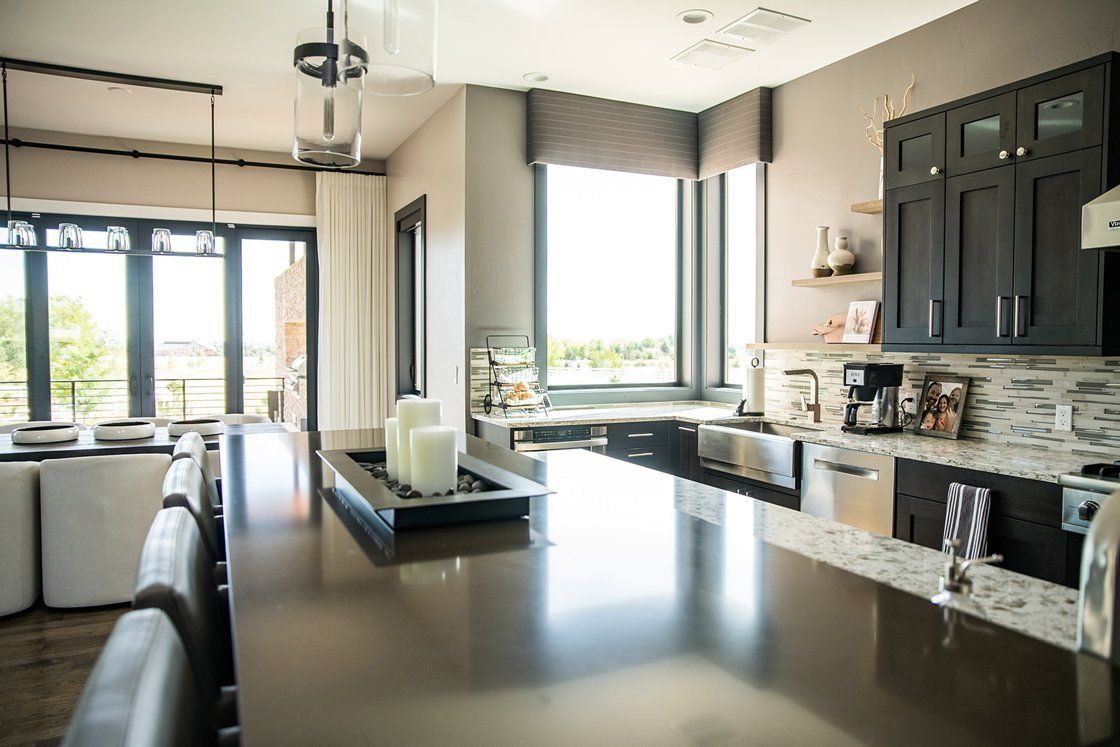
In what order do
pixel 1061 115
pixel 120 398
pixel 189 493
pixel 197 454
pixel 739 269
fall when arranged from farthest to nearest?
pixel 120 398 < pixel 739 269 < pixel 1061 115 < pixel 197 454 < pixel 189 493

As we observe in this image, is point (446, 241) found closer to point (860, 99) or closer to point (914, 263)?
point (860, 99)

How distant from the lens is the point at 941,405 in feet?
11.8

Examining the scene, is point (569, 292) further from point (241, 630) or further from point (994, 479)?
point (241, 630)

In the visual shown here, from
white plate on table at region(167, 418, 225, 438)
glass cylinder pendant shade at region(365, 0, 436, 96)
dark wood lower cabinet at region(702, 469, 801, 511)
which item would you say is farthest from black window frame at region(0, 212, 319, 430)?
glass cylinder pendant shade at region(365, 0, 436, 96)

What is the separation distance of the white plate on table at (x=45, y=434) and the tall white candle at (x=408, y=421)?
3.09m

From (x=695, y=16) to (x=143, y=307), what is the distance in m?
4.93

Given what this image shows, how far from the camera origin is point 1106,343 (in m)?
2.68

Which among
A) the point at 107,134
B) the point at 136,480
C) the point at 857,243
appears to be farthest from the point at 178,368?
the point at 857,243

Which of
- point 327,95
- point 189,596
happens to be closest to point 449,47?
point 327,95

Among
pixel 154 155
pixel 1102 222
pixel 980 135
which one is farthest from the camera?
pixel 154 155

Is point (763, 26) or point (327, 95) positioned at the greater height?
point (763, 26)

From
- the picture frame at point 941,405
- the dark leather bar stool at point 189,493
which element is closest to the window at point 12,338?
the dark leather bar stool at point 189,493

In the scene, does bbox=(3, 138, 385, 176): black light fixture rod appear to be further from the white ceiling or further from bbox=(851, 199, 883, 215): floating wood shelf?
bbox=(851, 199, 883, 215): floating wood shelf

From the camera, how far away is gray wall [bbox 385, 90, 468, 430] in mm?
4789
